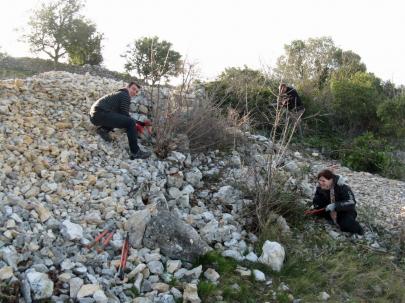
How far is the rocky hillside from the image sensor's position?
381 centimetres

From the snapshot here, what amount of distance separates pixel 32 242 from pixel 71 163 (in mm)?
1592

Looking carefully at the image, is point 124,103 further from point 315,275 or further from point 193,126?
point 315,275

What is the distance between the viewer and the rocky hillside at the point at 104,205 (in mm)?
3807

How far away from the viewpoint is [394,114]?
1046 centimetres

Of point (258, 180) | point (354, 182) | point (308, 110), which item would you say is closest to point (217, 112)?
point (258, 180)

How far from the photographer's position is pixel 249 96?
31.8 feet

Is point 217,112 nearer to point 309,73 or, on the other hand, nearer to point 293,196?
point 293,196

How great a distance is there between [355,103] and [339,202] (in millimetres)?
6117

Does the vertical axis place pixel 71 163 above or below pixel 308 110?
below

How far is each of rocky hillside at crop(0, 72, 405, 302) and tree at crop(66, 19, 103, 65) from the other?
1035 centimetres

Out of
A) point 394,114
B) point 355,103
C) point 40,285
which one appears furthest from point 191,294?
point 355,103

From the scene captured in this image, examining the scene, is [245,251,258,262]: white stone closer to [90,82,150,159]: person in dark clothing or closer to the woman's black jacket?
the woman's black jacket

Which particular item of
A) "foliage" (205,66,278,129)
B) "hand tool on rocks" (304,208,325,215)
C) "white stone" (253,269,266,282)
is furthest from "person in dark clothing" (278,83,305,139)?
"white stone" (253,269,266,282)

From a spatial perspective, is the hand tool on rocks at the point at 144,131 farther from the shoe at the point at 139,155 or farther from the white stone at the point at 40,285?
the white stone at the point at 40,285
